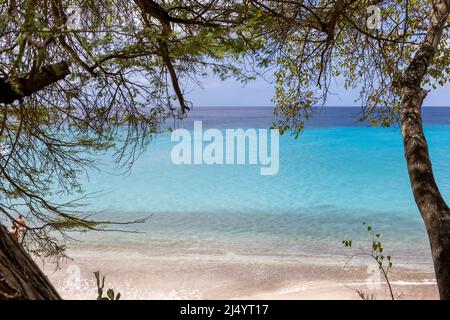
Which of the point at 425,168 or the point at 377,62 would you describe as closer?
the point at 425,168

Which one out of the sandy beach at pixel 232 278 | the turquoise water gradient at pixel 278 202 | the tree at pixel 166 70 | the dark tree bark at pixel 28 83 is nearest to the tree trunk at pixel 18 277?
the tree at pixel 166 70

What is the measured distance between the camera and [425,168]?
2.98 meters

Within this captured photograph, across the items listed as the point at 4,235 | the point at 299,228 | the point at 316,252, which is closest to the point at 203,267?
the point at 316,252

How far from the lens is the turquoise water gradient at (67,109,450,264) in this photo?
1151 centimetres

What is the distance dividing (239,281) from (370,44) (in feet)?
17.3

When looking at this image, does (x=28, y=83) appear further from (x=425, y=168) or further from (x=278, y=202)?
(x=278, y=202)

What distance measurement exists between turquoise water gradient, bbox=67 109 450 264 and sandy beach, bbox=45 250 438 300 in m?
0.90

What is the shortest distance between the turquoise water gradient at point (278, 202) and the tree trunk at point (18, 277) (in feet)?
31.1

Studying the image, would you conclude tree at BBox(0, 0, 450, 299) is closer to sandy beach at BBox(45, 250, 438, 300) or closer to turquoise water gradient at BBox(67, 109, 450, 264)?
sandy beach at BBox(45, 250, 438, 300)

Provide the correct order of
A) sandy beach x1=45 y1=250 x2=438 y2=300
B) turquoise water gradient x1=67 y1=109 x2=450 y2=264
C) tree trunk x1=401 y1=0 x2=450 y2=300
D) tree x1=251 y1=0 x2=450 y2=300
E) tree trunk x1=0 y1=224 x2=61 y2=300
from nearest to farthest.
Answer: tree trunk x1=0 y1=224 x2=61 y2=300, tree trunk x1=401 y1=0 x2=450 y2=300, tree x1=251 y1=0 x2=450 y2=300, sandy beach x1=45 y1=250 x2=438 y2=300, turquoise water gradient x1=67 y1=109 x2=450 y2=264

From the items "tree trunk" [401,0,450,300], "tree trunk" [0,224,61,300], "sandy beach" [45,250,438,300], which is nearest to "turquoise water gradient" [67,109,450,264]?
"sandy beach" [45,250,438,300]

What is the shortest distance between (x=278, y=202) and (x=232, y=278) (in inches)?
332

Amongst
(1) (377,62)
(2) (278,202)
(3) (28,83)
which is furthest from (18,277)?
(2) (278,202)
